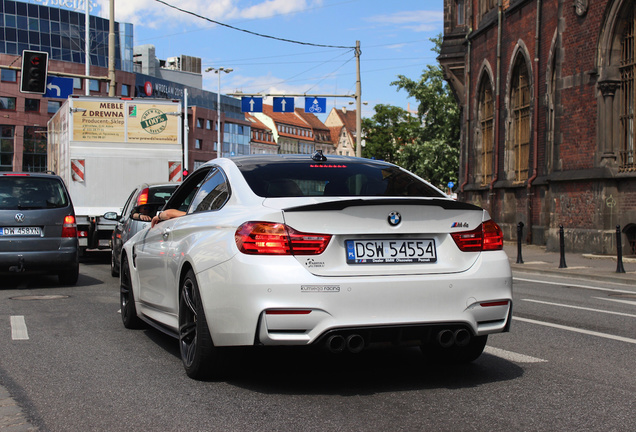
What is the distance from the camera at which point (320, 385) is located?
5.54 metres

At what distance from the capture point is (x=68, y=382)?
18.8 feet

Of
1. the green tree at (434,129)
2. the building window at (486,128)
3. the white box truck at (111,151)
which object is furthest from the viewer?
the green tree at (434,129)

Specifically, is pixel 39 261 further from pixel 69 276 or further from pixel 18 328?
pixel 18 328

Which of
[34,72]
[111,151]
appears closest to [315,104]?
[34,72]

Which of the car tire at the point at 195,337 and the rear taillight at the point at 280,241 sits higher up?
the rear taillight at the point at 280,241

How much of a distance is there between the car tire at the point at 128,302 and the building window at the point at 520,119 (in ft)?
76.6

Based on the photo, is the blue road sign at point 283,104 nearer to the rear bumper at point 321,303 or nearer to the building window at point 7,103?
the rear bumper at point 321,303

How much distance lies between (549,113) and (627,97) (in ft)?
17.6

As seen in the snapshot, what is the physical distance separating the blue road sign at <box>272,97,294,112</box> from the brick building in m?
7.18

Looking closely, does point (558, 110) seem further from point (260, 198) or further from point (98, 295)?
point (260, 198)

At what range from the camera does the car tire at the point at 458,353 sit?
6.11 meters

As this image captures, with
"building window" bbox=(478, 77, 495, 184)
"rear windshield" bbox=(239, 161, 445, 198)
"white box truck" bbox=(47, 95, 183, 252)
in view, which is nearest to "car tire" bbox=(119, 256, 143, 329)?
"rear windshield" bbox=(239, 161, 445, 198)

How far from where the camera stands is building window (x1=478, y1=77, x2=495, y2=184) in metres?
34.3

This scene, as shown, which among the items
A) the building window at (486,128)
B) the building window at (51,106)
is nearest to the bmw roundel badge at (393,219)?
the building window at (486,128)
